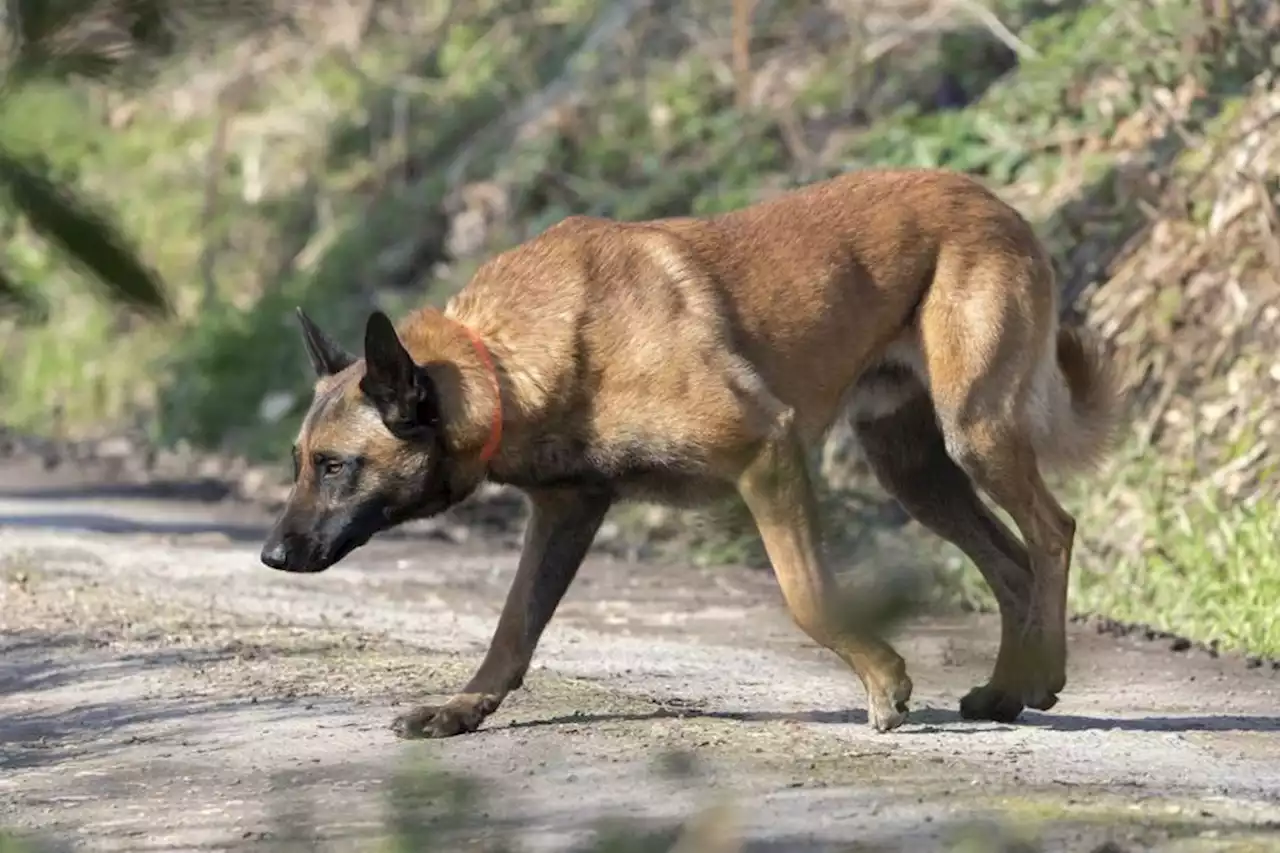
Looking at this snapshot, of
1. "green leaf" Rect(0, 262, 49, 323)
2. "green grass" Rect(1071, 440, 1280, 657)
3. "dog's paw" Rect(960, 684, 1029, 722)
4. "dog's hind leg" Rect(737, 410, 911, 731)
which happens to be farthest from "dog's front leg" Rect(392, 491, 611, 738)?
"green leaf" Rect(0, 262, 49, 323)

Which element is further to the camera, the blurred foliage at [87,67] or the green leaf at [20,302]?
the green leaf at [20,302]

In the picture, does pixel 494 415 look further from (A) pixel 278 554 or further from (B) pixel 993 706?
(B) pixel 993 706

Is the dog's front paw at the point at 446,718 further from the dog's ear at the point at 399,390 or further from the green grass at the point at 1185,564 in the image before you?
the green grass at the point at 1185,564

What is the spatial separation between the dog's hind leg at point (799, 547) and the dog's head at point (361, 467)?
0.88 metres

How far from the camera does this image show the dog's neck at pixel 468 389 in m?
5.67

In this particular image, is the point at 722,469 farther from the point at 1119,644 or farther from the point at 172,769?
the point at 1119,644

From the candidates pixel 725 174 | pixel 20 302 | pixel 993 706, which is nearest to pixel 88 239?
pixel 20 302

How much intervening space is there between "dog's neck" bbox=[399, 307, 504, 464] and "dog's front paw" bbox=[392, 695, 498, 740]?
0.68 m

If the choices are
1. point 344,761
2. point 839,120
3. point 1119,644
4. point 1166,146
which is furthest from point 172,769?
point 839,120

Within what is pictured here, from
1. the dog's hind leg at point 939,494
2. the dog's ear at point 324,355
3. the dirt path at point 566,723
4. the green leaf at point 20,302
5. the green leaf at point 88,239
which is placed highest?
the green leaf at point 88,239

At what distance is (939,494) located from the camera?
6742mm

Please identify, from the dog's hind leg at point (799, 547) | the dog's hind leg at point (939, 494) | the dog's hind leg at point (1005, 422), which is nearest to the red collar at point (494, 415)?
the dog's hind leg at point (799, 547)

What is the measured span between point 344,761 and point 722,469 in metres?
1.33

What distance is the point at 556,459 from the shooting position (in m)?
5.75
